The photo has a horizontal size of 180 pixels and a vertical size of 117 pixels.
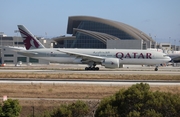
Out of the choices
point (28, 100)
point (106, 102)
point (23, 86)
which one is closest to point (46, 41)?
point (23, 86)

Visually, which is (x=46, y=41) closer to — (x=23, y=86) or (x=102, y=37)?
(x=102, y=37)

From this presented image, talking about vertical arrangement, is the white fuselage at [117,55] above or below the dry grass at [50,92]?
above

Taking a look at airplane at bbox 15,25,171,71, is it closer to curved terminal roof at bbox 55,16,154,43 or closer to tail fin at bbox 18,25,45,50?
tail fin at bbox 18,25,45,50

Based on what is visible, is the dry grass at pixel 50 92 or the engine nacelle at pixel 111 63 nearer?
the dry grass at pixel 50 92

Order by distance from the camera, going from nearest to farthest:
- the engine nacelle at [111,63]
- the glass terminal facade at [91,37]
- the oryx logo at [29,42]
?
1. the engine nacelle at [111,63]
2. the oryx logo at [29,42]
3. the glass terminal facade at [91,37]

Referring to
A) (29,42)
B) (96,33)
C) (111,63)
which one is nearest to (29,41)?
(29,42)

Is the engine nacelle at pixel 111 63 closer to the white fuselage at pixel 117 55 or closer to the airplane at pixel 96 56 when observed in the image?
the airplane at pixel 96 56

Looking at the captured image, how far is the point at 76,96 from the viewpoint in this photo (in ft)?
78.7

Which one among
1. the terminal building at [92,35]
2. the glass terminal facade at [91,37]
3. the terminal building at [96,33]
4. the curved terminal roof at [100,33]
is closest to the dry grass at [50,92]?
the terminal building at [92,35]

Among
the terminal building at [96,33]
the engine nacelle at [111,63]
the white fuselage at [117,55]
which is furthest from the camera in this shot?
the terminal building at [96,33]

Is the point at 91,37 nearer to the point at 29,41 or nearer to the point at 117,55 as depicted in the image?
the point at 29,41

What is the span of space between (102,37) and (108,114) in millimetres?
95843

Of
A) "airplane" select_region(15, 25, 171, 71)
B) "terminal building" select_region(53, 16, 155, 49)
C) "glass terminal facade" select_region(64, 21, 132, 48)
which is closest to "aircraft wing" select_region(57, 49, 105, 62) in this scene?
"airplane" select_region(15, 25, 171, 71)

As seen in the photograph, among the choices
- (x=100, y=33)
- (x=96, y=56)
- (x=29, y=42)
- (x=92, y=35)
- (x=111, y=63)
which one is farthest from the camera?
(x=100, y=33)
